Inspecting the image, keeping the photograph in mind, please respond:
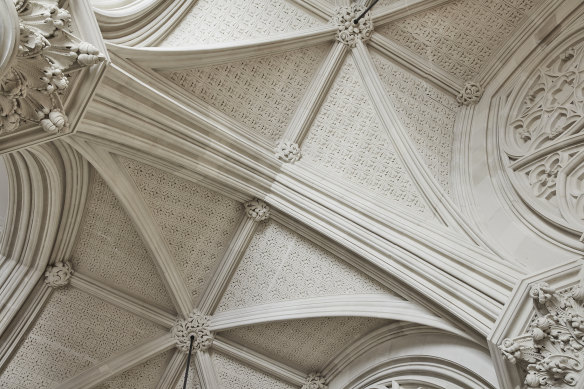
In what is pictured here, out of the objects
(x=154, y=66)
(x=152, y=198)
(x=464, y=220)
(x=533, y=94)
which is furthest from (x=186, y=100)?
(x=533, y=94)

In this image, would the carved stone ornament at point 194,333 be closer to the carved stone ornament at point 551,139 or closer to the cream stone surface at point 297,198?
the cream stone surface at point 297,198

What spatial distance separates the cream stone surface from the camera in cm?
615

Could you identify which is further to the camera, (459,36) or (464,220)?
(459,36)

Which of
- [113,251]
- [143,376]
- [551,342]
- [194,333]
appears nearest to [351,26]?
[113,251]

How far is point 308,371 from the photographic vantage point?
7605 mm

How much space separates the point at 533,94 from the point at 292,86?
2.72 meters

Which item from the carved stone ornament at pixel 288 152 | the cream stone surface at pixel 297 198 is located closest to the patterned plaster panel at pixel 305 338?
the cream stone surface at pixel 297 198

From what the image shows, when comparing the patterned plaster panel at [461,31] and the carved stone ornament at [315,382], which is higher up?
the patterned plaster panel at [461,31]

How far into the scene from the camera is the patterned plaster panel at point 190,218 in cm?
686

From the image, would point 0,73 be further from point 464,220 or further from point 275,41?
point 464,220

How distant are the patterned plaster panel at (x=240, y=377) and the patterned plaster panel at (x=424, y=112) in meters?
3.11

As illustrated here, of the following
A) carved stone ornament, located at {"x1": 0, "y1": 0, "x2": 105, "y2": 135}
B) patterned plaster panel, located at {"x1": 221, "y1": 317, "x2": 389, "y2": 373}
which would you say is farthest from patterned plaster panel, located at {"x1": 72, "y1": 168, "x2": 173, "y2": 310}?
carved stone ornament, located at {"x1": 0, "y1": 0, "x2": 105, "y2": 135}

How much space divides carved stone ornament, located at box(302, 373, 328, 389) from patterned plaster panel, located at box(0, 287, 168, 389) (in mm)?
1819

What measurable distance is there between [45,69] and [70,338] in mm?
4001
